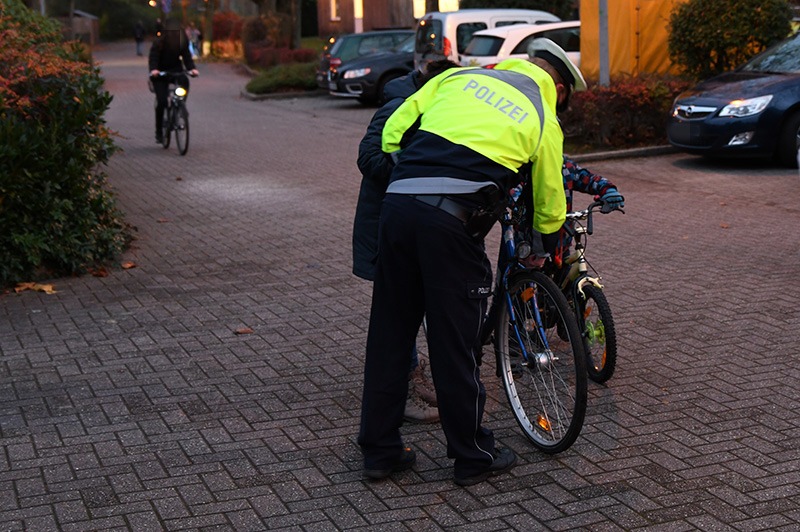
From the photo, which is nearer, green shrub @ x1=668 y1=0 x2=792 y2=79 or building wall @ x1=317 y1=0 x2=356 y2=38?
green shrub @ x1=668 y1=0 x2=792 y2=79

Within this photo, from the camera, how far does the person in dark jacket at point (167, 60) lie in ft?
50.5

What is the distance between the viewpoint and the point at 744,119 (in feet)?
41.9

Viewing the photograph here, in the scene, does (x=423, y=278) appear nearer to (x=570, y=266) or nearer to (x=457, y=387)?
(x=457, y=387)

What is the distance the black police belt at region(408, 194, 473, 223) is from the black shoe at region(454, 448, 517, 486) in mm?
1065

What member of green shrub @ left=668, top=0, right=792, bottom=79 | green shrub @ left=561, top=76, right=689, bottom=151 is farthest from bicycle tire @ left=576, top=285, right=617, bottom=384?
green shrub @ left=668, top=0, right=792, bottom=79

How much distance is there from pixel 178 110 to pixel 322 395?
10.4 m

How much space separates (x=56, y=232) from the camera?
8.34 meters

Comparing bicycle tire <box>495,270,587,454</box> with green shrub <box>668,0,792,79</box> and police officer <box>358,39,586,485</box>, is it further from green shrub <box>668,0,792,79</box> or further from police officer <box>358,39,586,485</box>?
green shrub <box>668,0,792,79</box>

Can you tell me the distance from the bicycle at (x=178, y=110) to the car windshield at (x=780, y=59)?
755 cm

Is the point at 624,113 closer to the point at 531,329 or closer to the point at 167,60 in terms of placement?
the point at 167,60

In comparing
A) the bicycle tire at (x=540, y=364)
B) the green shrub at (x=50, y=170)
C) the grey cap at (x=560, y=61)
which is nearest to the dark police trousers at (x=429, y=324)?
the bicycle tire at (x=540, y=364)

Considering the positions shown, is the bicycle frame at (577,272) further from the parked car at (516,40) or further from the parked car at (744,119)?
the parked car at (516,40)

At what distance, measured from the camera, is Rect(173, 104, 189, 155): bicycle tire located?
15434mm

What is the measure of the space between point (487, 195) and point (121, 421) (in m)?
2.23
